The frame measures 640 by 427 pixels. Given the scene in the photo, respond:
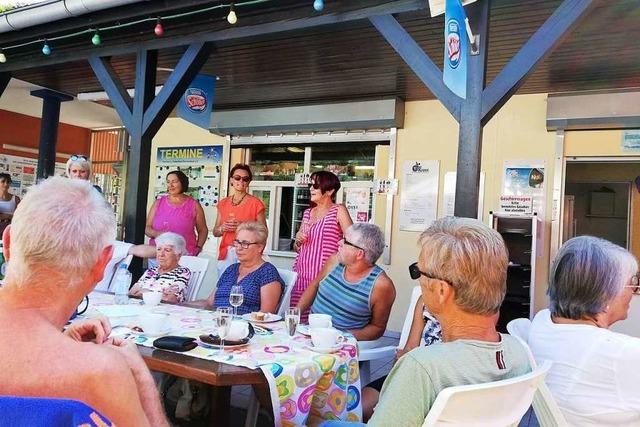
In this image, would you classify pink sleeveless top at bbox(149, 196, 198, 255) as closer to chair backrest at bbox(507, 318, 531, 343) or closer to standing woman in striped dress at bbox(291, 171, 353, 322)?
standing woman in striped dress at bbox(291, 171, 353, 322)

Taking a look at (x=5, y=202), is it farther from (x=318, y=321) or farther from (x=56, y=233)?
(x=56, y=233)

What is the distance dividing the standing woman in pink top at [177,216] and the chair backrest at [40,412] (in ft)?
12.4

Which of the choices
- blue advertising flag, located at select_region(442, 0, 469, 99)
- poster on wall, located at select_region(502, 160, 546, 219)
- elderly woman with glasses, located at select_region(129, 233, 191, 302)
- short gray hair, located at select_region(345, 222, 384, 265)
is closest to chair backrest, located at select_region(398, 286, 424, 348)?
short gray hair, located at select_region(345, 222, 384, 265)

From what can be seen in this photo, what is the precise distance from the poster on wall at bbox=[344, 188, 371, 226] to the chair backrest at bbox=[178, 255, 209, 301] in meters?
2.71

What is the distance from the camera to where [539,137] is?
513 centimetres

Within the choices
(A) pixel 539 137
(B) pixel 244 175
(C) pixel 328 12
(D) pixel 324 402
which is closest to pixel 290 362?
(D) pixel 324 402

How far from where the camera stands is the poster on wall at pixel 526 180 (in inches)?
201

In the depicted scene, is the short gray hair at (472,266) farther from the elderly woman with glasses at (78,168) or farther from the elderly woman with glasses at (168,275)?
the elderly woman with glasses at (78,168)

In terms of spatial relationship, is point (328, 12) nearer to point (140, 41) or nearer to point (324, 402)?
point (140, 41)

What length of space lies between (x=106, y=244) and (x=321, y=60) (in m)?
3.85

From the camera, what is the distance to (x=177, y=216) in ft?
14.7

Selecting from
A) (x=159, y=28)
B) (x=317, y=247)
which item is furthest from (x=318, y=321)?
(x=159, y=28)

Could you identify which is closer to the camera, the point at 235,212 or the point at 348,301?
the point at 348,301

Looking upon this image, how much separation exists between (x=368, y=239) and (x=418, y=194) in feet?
9.73
